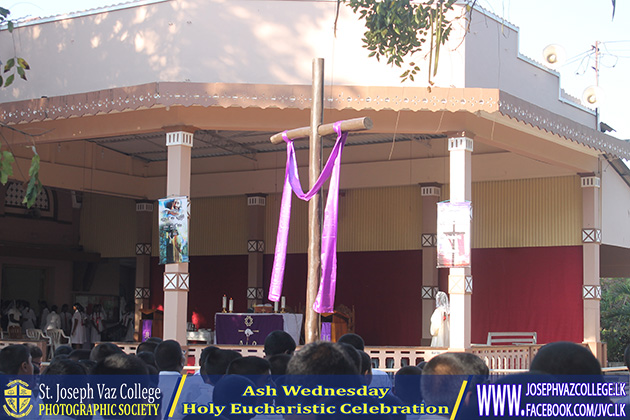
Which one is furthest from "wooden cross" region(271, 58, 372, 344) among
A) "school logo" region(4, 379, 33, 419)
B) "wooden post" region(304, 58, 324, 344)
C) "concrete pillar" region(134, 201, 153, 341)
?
"concrete pillar" region(134, 201, 153, 341)

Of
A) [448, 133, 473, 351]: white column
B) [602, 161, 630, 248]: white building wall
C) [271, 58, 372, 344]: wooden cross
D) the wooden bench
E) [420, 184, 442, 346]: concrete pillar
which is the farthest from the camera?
[420, 184, 442, 346]: concrete pillar

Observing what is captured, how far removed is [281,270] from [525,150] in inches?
299

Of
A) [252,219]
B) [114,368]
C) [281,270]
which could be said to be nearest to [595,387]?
[114,368]

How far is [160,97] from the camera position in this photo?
12.1 meters

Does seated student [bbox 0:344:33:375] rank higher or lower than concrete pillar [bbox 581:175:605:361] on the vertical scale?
lower

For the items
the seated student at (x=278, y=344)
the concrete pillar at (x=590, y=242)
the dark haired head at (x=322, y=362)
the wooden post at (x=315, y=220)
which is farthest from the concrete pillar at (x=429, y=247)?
the dark haired head at (x=322, y=362)

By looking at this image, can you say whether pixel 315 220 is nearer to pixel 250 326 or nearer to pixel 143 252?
pixel 250 326

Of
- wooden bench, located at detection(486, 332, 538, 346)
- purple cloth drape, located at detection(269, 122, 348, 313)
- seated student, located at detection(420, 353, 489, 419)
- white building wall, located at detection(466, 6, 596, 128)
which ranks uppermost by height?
white building wall, located at detection(466, 6, 596, 128)

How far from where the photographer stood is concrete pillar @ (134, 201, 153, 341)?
21.7 meters

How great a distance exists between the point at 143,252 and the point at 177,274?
30.3ft

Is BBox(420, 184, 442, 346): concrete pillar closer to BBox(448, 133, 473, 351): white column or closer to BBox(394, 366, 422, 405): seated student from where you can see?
BBox(448, 133, 473, 351): white column

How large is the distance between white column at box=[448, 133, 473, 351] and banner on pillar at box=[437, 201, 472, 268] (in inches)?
7.4

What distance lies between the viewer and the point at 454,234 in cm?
1262

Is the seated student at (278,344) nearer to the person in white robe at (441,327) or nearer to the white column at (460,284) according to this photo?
the white column at (460,284)
